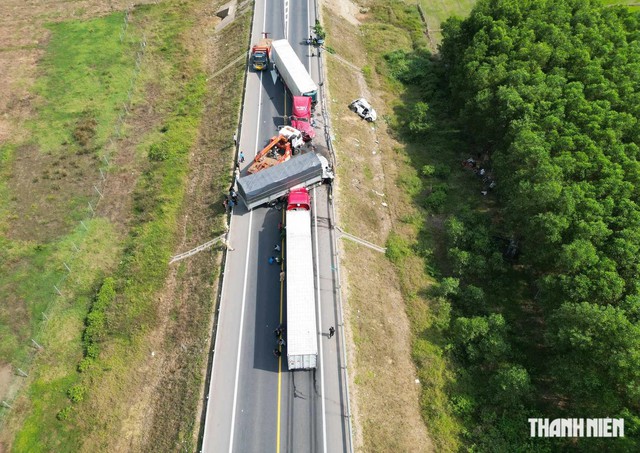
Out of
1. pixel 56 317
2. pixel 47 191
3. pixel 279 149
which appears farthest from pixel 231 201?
pixel 47 191

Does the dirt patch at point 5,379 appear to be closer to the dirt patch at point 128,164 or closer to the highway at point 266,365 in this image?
the dirt patch at point 128,164

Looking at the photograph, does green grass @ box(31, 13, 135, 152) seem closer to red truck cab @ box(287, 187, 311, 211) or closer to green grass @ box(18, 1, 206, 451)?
green grass @ box(18, 1, 206, 451)

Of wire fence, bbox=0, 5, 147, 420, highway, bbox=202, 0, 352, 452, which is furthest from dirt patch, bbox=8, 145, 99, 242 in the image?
highway, bbox=202, 0, 352, 452

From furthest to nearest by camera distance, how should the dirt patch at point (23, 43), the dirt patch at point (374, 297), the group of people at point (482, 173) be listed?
the dirt patch at point (23, 43) < the group of people at point (482, 173) < the dirt patch at point (374, 297)

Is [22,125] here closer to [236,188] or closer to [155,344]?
[236,188]

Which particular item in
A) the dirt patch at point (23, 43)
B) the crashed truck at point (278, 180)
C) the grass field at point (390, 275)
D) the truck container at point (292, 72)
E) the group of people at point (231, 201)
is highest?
the dirt patch at point (23, 43)

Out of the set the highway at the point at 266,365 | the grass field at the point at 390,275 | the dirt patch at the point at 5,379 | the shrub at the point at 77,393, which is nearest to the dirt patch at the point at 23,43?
the dirt patch at the point at 5,379
